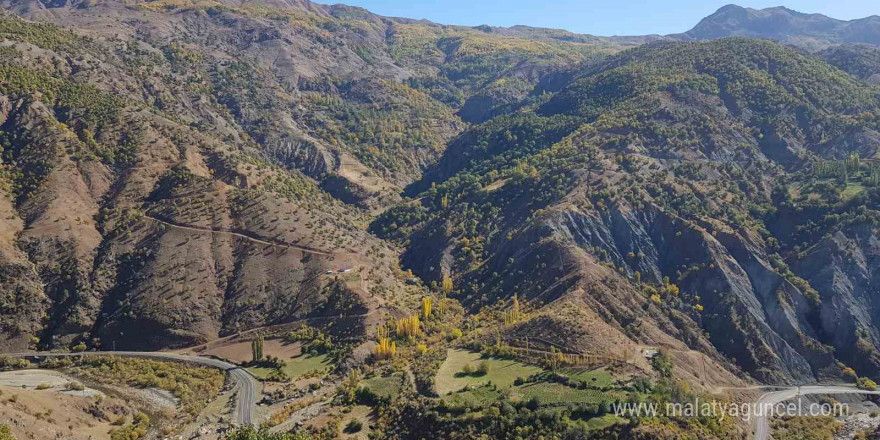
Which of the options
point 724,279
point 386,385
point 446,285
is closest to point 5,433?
point 386,385

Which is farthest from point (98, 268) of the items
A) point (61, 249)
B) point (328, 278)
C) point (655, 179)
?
point (655, 179)

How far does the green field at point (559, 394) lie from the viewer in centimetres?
8400

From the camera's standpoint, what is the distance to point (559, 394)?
3403 inches

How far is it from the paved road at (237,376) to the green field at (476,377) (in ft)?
98.2

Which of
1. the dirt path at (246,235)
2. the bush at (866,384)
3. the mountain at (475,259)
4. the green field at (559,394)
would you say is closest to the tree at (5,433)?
the mountain at (475,259)

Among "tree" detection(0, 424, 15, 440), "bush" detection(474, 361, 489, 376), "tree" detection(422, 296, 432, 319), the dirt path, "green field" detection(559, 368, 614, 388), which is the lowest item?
"bush" detection(474, 361, 489, 376)

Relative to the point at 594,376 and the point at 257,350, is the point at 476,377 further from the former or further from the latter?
the point at 257,350

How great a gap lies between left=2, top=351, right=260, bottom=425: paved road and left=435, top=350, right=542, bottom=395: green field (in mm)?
29920

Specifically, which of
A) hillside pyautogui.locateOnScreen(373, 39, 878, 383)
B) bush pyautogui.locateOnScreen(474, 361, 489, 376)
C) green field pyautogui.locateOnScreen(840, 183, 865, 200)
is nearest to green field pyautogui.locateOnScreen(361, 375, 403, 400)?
bush pyautogui.locateOnScreen(474, 361, 489, 376)

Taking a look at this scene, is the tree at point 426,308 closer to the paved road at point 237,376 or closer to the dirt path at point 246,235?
the dirt path at point 246,235

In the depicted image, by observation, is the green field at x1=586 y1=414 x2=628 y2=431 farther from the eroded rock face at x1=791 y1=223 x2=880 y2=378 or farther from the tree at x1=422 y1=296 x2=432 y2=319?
the eroded rock face at x1=791 y1=223 x2=880 y2=378

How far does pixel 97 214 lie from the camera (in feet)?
430

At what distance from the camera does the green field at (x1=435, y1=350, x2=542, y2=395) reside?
9362cm

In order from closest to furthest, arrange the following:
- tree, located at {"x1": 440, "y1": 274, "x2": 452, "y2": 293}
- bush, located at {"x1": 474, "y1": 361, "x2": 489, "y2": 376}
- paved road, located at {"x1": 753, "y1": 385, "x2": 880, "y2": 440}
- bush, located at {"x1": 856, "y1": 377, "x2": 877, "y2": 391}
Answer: paved road, located at {"x1": 753, "y1": 385, "x2": 880, "y2": 440}, bush, located at {"x1": 474, "y1": 361, "x2": 489, "y2": 376}, bush, located at {"x1": 856, "y1": 377, "x2": 877, "y2": 391}, tree, located at {"x1": 440, "y1": 274, "x2": 452, "y2": 293}
